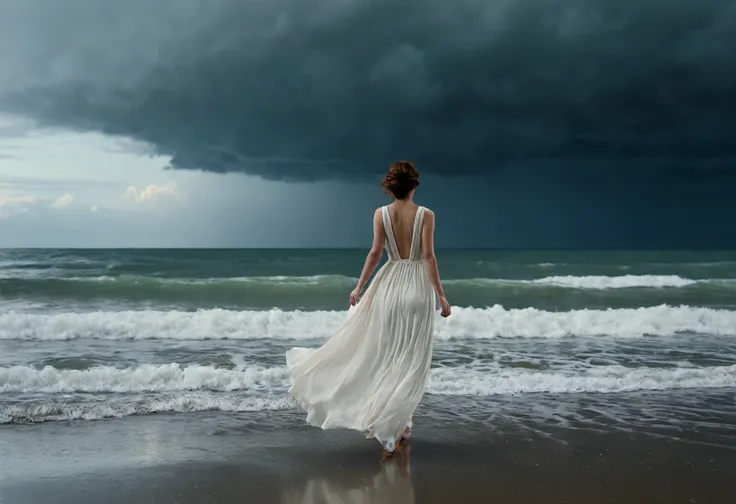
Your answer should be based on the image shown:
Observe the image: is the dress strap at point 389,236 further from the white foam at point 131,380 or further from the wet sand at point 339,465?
the white foam at point 131,380

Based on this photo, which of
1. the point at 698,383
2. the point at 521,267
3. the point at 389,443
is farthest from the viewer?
the point at 521,267

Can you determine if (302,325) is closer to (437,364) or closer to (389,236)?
(437,364)

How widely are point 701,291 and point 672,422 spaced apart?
2224cm

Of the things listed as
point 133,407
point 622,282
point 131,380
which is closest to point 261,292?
point 131,380

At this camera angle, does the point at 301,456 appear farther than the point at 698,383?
No

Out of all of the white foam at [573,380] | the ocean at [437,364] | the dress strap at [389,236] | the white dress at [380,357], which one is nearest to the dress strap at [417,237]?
the white dress at [380,357]

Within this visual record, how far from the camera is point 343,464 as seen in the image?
4.84m

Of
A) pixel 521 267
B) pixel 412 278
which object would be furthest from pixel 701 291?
pixel 412 278

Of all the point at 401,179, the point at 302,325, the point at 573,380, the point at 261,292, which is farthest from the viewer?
the point at 261,292

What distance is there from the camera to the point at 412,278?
16.8 ft

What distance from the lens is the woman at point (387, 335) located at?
16.3 ft

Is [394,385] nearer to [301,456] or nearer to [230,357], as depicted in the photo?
[301,456]

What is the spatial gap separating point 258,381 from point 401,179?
3839 millimetres

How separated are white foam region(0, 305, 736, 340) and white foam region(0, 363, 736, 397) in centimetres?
400
